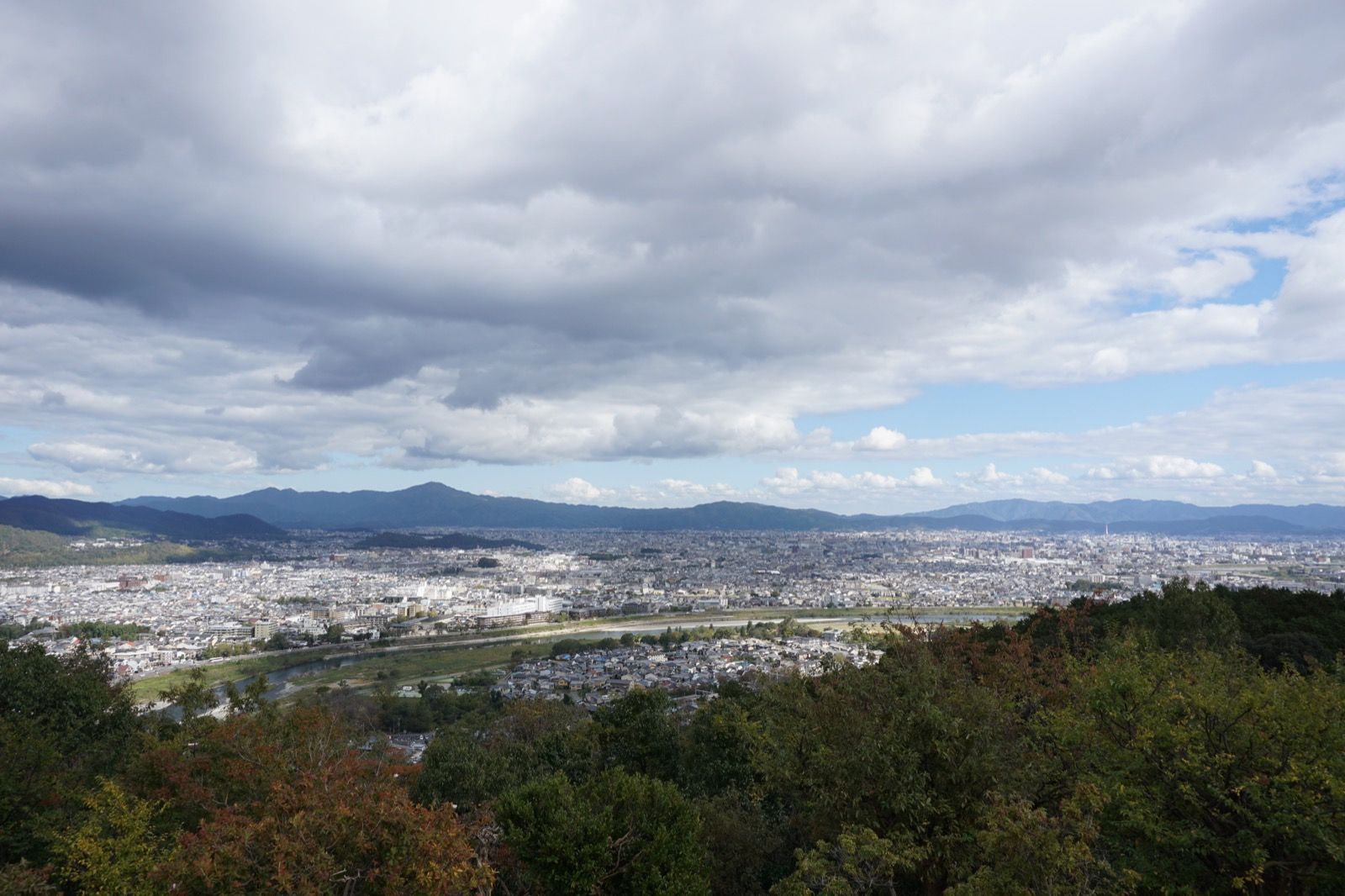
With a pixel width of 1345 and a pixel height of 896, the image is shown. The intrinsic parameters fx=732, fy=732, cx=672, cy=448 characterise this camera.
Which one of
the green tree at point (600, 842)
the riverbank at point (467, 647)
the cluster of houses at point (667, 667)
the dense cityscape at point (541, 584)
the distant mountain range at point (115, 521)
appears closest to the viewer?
the green tree at point (600, 842)

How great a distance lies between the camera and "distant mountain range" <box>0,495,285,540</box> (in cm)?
12469

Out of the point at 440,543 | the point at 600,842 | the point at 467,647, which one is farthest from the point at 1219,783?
the point at 440,543

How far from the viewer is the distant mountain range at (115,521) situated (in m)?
125

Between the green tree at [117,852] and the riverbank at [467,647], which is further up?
the green tree at [117,852]

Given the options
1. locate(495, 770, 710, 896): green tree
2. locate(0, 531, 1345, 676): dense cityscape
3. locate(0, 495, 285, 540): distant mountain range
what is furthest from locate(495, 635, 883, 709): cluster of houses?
locate(0, 495, 285, 540): distant mountain range

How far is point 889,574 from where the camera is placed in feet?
338

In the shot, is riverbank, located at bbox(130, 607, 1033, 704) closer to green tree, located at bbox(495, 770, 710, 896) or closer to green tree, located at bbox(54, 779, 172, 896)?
green tree, located at bbox(495, 770, 710, 896)

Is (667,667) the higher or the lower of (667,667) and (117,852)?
the lower

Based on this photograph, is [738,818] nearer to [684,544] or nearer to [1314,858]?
[1314,858]

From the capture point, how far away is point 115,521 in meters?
149

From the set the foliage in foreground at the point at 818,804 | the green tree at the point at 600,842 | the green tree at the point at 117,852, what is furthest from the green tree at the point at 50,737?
the green tree at the point at 600,842

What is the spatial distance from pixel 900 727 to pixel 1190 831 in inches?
124

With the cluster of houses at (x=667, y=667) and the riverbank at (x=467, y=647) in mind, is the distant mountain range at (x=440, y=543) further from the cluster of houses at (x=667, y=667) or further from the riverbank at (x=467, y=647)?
the cluster of houses at (x=667, y=667)

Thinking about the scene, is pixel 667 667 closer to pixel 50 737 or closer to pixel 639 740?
pixel 639 740
